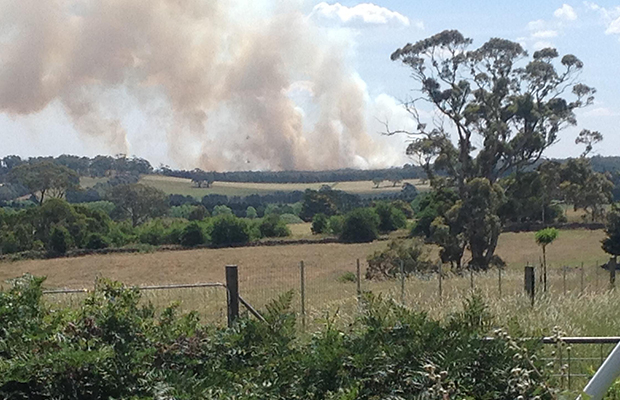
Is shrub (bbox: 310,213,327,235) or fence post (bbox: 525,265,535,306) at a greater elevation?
fence post (bbox: 525,265,535,306)

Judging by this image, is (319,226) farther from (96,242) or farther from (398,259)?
(398,259)

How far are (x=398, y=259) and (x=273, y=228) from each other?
2904cm

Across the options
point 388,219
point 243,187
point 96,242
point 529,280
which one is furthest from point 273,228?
point 243,187

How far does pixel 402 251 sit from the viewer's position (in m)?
34.6

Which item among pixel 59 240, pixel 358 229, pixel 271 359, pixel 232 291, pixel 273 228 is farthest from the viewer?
pixel 273 228

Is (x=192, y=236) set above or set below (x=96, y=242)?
above

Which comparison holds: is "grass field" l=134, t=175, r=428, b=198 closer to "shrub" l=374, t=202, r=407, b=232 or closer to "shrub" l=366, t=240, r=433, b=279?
"shrub" l=374, t=202, r=407, b=232

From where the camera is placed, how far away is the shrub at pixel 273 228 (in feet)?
201

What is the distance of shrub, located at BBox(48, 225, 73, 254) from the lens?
53.2 m

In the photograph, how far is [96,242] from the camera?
180 feet

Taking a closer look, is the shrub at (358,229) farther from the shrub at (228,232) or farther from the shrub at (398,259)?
the shrub at (398,259)

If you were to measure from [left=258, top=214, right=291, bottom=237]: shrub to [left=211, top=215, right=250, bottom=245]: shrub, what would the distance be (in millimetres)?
3337

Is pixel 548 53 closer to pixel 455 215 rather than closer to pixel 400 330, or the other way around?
pixel 455 215

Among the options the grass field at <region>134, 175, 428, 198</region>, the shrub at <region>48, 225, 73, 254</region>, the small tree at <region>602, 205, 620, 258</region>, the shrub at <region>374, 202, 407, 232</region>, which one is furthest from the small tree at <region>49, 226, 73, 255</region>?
A: the grass field at <region>134, 175, 428, 198</region>
